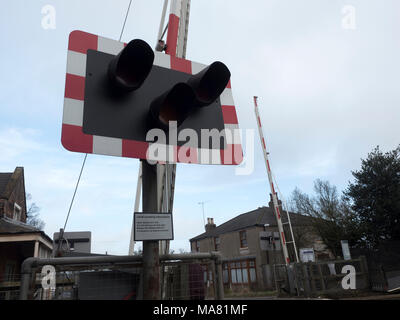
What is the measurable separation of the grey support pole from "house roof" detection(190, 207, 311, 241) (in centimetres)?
2807

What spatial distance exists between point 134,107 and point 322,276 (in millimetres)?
13102

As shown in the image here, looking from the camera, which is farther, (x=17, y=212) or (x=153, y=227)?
(x=17, y=212)

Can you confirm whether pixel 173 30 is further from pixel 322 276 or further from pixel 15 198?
pixel 15 198

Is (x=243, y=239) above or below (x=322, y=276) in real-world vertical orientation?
above

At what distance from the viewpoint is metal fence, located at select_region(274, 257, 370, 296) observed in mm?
12391

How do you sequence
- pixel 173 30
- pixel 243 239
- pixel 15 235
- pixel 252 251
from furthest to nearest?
pixel 243 239 → pixel 252 251 → pixel 15 235 → pixel 173 30

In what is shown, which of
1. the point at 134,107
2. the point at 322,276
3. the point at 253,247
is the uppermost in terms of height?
the point at 253,247

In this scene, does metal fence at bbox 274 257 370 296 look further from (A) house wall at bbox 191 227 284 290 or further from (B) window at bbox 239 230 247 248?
(B) window at bbox 239 230 247 248

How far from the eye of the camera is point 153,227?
1929 mm

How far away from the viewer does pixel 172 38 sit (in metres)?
3.06

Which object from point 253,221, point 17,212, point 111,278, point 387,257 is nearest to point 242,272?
point 253,221
